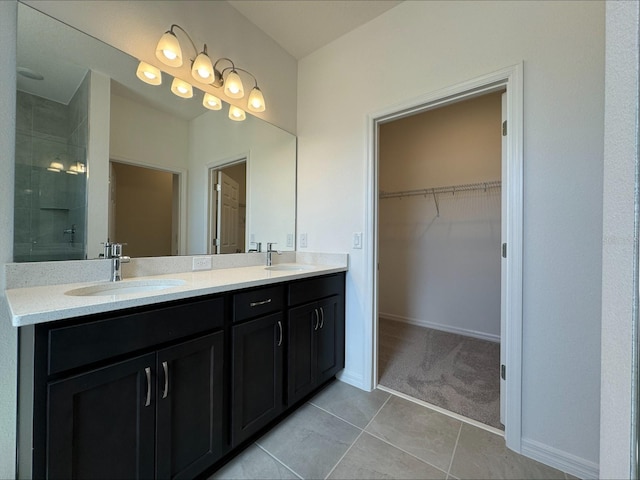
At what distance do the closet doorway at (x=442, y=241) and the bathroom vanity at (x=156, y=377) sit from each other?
1.25 meters

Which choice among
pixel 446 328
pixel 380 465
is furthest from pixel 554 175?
pixel 446 328

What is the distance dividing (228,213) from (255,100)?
0.89 m

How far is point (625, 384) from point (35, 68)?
7.15 feet

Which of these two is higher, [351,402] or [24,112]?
[24,112]

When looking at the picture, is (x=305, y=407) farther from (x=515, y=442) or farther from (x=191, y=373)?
(x=515, y=442)

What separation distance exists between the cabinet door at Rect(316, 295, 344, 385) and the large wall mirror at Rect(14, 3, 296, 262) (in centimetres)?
81

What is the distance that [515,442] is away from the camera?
4.46 feet

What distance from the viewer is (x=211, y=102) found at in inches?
69.8

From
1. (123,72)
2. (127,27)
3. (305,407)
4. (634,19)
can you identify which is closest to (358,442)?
(305,407)

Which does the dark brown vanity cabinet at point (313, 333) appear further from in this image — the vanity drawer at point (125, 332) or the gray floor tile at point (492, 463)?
the gray floor tile at point (492, 463)

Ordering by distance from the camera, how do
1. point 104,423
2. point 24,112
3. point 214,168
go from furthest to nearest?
point 214,168 → point 24,112 → point 104,423

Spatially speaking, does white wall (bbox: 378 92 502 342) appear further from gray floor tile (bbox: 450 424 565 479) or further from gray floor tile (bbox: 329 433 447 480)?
gray floor tile (bbox: 329 433 447 480)

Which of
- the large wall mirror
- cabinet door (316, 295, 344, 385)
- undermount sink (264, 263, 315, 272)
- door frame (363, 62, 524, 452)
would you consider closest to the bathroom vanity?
cabinet door (316, 295, 344, 385)

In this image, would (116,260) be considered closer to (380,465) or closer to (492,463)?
(380,465)
